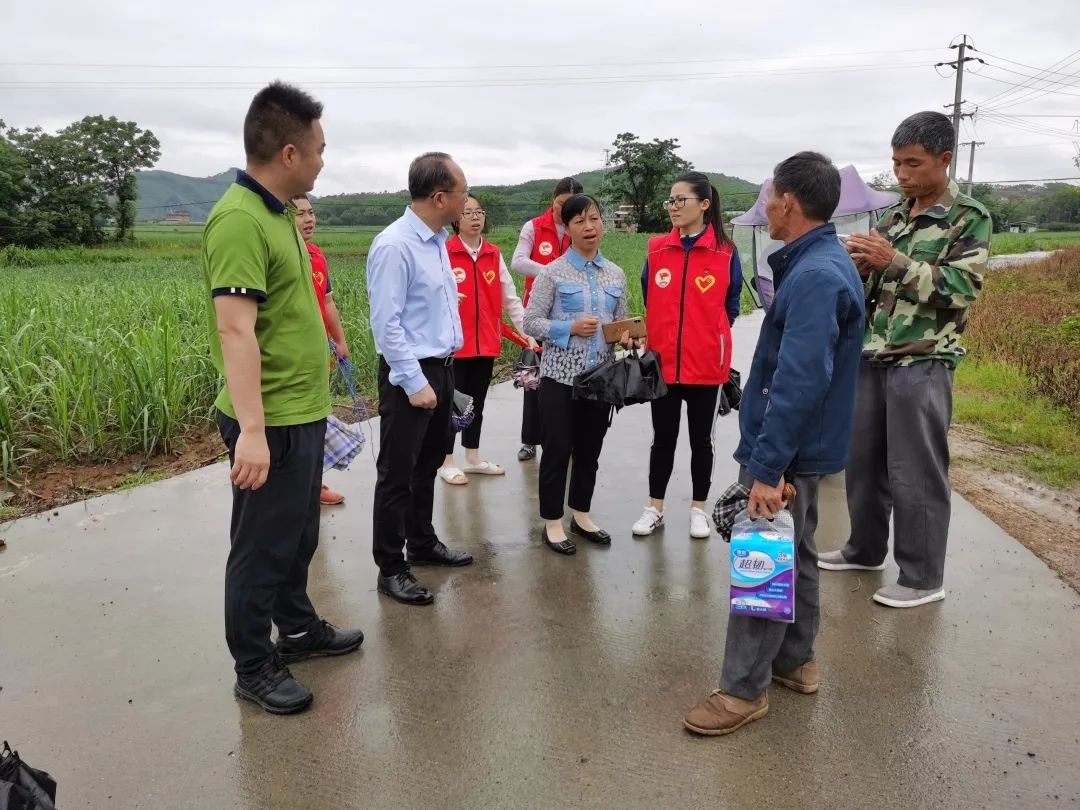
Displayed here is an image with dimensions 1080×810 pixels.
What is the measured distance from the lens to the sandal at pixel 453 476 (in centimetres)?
450

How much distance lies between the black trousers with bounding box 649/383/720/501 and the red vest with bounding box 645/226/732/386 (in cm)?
9

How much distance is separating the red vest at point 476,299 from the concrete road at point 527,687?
1.19 metres

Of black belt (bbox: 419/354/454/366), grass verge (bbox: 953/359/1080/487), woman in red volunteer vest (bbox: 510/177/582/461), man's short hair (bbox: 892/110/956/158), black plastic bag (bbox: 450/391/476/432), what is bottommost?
grass verge (bbox: 953/359/1080/487)

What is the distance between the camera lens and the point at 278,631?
2.74 m

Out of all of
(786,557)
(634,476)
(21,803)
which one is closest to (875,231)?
(786,557)

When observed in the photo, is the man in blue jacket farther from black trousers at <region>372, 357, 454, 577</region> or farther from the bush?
the bush

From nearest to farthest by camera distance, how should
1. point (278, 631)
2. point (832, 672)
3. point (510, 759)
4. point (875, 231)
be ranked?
point (510, 759)
point (832, 672)
point (278, 631)
point (875, 231)

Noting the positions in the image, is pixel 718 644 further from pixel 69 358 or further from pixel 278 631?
pixel 69 358

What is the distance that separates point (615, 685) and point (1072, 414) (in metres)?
5.57

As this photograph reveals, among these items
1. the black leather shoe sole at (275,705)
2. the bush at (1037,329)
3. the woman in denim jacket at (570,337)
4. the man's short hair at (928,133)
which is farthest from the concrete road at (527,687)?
the bush at (1037,329)

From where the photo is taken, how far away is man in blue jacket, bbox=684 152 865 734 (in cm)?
208

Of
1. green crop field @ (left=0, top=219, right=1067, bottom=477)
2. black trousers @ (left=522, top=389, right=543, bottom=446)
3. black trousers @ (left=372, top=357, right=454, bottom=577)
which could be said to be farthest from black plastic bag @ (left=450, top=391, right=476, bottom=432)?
green crop field @ (left=0, top=219, right=1067, bottom=477)

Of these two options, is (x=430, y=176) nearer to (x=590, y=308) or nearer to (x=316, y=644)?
(x=590, y=308)

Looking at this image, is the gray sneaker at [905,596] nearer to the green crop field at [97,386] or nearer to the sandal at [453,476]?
the sandal at [453,476]
